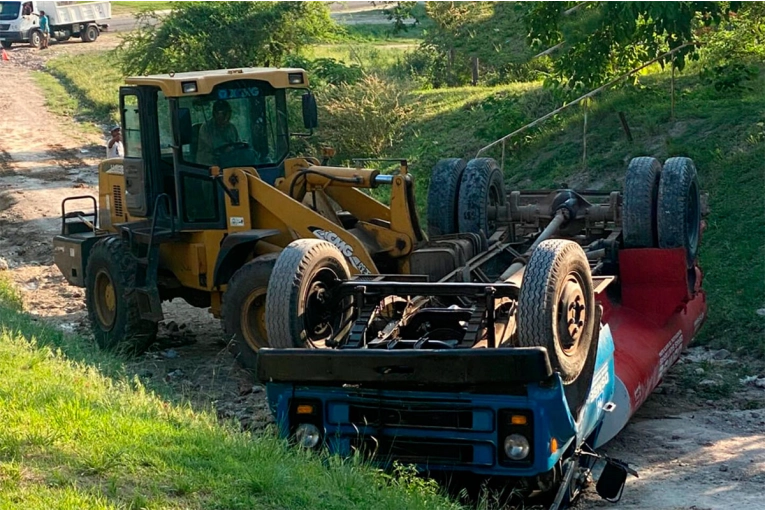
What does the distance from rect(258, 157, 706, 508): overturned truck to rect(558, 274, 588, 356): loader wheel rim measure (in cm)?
1

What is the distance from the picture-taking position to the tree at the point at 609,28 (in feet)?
41.4

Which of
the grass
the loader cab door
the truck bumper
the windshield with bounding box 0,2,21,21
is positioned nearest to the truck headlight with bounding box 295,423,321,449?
the loader cab door

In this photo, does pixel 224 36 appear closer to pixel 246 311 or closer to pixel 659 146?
pixel 659 146

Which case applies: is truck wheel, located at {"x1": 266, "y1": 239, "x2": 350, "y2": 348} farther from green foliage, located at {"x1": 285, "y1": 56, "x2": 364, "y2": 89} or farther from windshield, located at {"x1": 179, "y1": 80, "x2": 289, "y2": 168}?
green foliage, located at {"x1": 285, "y1": 56, "x2": 364, "y2": 89}

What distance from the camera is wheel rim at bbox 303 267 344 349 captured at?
757 cm

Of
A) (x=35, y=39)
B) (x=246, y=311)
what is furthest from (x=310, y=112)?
(x=35, y=39)

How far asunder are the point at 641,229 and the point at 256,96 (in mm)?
3956

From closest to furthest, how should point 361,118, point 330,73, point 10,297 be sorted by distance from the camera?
point 10,297
point 361,118
point 330,73

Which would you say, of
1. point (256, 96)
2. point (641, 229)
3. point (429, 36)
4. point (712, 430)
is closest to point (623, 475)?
point (712, 430)

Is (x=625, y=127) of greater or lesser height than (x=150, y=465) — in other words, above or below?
above

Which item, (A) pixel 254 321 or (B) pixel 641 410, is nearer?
(B) pixel 641 410

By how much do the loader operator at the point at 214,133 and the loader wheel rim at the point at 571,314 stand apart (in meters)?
4.81

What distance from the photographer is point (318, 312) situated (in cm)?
771

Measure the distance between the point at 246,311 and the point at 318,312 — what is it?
255 centimetres
